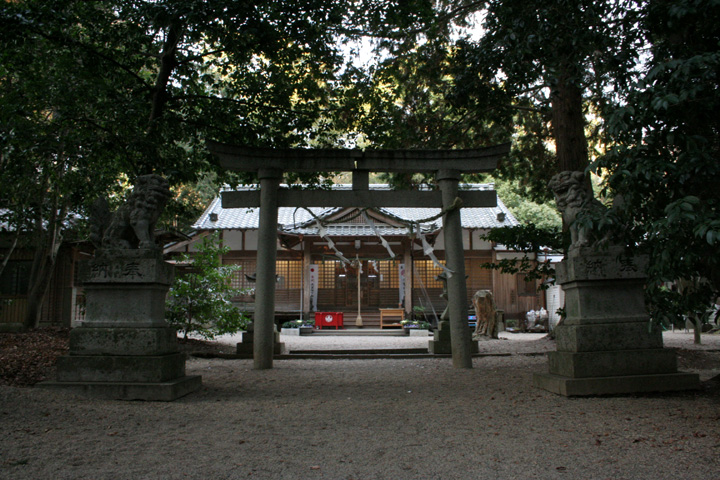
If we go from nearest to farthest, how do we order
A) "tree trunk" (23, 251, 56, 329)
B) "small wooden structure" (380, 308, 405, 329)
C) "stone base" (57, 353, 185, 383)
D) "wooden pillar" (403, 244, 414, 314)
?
"stone base" (57, 353, 185, 383) < "tree trunk" (23, 251, 56, 329) < "small wooden structure" (380, 308, 405, 329) < "wooden pillar" (403, 244, 414, 314)

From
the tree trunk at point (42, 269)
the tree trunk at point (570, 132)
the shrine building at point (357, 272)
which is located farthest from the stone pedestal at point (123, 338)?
the shrine building at point (357, 272)

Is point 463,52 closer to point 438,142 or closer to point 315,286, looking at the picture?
point 438,142

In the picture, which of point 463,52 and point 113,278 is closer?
point 113,278

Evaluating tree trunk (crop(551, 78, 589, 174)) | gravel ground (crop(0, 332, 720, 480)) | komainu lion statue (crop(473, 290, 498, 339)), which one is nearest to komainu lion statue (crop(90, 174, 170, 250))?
gravel ground (crop(0, 332, 720, 480))

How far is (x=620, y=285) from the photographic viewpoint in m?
5.24

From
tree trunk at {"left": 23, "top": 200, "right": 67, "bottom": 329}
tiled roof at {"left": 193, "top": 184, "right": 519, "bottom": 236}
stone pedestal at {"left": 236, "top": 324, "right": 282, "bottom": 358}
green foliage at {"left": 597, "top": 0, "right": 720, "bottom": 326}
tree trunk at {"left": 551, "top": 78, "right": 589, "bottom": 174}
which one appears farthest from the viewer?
tiled roof at {"left": 193, "top": 184, "right": 519, "bottom": 236}

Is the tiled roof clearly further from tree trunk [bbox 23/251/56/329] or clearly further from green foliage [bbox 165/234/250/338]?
tree trunk [bbox 23/251/56/329]

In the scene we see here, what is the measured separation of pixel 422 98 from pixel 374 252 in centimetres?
1011

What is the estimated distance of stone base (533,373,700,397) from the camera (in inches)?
198

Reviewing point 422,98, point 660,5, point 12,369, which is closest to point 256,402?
point 12,369

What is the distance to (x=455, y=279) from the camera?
320 inches

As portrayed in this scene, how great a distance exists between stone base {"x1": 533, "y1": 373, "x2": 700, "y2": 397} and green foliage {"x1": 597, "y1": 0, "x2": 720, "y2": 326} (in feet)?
3.59

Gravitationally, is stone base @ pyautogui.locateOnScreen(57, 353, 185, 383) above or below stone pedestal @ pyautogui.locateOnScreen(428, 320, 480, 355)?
above

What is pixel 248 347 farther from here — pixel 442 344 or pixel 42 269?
pixel 42 269
